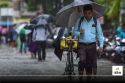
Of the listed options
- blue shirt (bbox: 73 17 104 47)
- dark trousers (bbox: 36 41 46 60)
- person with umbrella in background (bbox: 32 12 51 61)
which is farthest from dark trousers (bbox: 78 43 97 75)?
dark trousers (bbox: 36 41 46 60)

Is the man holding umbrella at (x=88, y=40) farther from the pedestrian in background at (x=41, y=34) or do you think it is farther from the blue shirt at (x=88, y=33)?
the pedestrian in background at (x=41, y=34)

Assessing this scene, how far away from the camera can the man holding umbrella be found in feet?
40.9

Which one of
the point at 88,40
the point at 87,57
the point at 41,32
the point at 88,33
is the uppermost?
the point at 88,33

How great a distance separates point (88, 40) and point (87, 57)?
1.25 feet

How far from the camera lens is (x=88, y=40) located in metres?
12.5

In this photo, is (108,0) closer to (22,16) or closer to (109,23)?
(109,23)

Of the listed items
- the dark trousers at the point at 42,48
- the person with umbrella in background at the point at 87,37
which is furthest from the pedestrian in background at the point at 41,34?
the person with umbrella in background at the point at 87,37

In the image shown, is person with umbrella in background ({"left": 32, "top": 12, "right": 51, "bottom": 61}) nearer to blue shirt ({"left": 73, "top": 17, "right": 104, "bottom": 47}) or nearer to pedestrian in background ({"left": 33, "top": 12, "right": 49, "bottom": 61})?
pedestrian in background ({"left": 33, "top": 12, "right": 49, "bottom": 61})

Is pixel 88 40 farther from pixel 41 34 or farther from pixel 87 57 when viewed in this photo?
pixel 41 34

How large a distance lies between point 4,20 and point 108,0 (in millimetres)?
Answer: 35870

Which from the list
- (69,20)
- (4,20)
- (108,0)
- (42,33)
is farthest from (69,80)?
(4,20)

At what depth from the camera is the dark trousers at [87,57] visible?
12445 mm

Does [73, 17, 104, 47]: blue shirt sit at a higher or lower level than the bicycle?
higher

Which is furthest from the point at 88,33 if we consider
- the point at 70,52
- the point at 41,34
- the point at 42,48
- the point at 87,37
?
the point at 42,48
